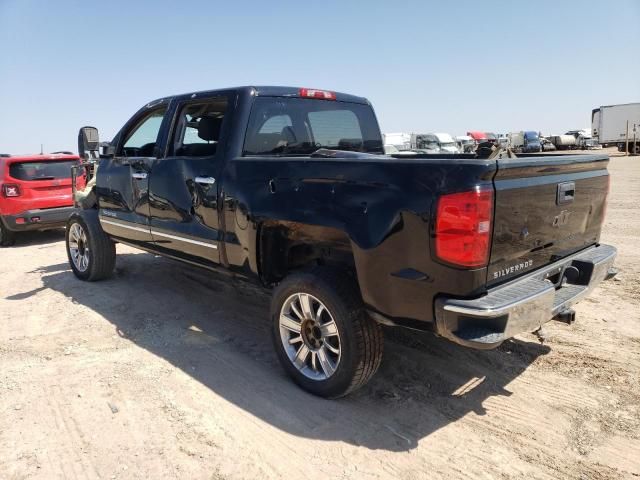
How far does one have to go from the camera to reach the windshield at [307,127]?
4.05 metres

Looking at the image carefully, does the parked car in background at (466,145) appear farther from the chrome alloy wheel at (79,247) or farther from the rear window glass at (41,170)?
the rear window glass at (41,170)

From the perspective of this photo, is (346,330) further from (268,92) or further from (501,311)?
(268,92)

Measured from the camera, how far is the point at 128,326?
182 inches

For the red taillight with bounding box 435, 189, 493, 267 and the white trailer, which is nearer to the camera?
the red taillight with bounding box 435, 189, 493, 267

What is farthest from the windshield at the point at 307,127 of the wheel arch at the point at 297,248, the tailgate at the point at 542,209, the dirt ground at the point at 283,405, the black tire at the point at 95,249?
the black tire at the point at 95,249

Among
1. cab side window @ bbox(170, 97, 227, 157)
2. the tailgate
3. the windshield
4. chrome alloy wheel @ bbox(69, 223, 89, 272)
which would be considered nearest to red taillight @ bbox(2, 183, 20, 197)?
chrome alloy wheel @ bbox(69, 223, 89, 272)

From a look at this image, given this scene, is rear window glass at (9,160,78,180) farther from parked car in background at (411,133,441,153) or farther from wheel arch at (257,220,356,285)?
parked car in background at (411,133,441,153)

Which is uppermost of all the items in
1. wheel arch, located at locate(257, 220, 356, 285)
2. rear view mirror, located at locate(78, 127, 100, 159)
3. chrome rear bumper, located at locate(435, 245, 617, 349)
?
rear view mirror, located at locate(78, 127, 100, 159)

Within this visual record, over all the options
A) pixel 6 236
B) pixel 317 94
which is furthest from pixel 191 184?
pixel 6 236

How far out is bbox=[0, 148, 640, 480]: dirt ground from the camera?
2.65 meters

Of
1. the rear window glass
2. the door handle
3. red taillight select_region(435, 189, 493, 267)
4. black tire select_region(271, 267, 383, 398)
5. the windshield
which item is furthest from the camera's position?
the rear window glass

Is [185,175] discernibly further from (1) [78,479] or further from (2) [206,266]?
(1) [78,479]

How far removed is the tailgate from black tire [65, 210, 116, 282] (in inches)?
188

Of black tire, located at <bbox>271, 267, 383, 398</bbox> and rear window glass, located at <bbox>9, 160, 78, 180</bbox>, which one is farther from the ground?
rear window glass, located at <bbox>9, 160, 78, 180</bbox>
